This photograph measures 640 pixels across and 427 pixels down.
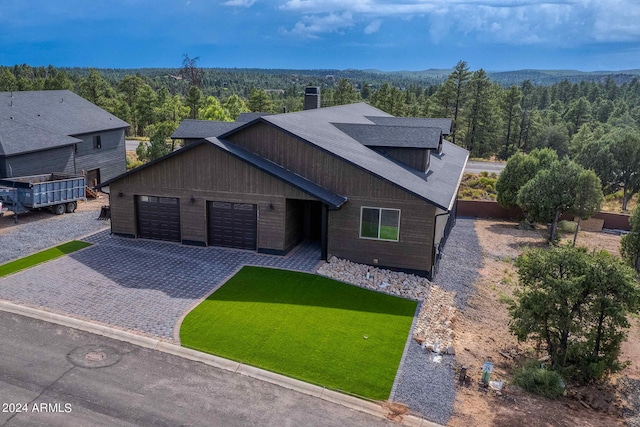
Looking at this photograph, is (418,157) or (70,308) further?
(418,157)

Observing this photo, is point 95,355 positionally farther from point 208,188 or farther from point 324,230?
point 324,230

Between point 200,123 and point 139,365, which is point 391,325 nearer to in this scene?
point 139,365

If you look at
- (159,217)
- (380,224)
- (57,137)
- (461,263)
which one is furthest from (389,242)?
(57,137)

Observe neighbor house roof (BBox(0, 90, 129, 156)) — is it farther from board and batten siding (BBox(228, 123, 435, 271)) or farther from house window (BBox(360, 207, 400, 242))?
house window (BBox(360, 207, 400, 242))

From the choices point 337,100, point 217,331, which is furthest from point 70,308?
point 337,100

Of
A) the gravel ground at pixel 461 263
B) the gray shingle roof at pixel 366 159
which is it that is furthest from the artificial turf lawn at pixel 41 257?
the gravel ground at pixel 461 263

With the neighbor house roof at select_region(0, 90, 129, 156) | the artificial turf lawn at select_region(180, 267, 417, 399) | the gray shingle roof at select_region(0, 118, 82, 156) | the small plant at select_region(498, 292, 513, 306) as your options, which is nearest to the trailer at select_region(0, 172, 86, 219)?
the gray shingle roof at select_region(0, 118, 82, 156)

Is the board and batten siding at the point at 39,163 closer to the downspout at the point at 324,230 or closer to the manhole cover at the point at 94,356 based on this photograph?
the manhole cover at the point at 94,356
